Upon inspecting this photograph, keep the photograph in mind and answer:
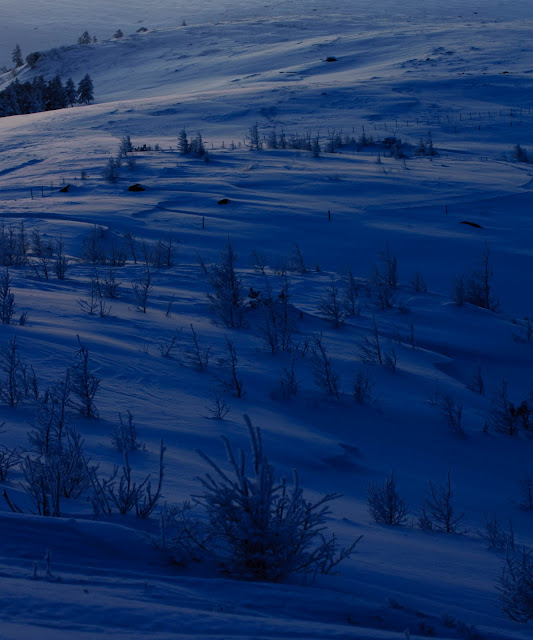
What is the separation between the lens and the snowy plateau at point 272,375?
2.24 m

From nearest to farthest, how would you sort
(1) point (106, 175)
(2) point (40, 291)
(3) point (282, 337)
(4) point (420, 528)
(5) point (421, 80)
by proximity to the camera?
(4) point (420, 528), (3) point (282, 337), (2) point (40, 291), (1) point (106, 175), (5) point (421, 80)

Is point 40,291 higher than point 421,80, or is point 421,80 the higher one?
point 421,80

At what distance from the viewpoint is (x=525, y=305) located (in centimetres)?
868

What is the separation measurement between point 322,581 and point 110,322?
466 centimetres

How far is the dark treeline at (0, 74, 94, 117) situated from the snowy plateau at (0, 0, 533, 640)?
20.2m

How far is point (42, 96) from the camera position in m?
41.2

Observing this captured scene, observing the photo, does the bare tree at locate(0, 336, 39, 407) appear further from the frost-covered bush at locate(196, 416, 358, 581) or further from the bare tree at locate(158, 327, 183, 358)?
the frost-covered bush at locate(196, 416, 358, 581)

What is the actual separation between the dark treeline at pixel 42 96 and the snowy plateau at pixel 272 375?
20226 mm

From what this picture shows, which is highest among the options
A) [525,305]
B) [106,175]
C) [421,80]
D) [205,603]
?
[421,80]

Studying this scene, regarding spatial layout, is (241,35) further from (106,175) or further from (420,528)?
(420,528)

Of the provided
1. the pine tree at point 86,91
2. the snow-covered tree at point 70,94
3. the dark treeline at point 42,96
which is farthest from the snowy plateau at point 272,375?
the snow-covered tree at point 70,94

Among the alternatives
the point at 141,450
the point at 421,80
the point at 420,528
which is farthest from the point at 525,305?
the point at 421,80

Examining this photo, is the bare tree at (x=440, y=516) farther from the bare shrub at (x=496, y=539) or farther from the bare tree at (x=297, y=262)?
the bare tree at (x=297, y=262)

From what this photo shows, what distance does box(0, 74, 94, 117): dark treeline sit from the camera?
3916 cm
